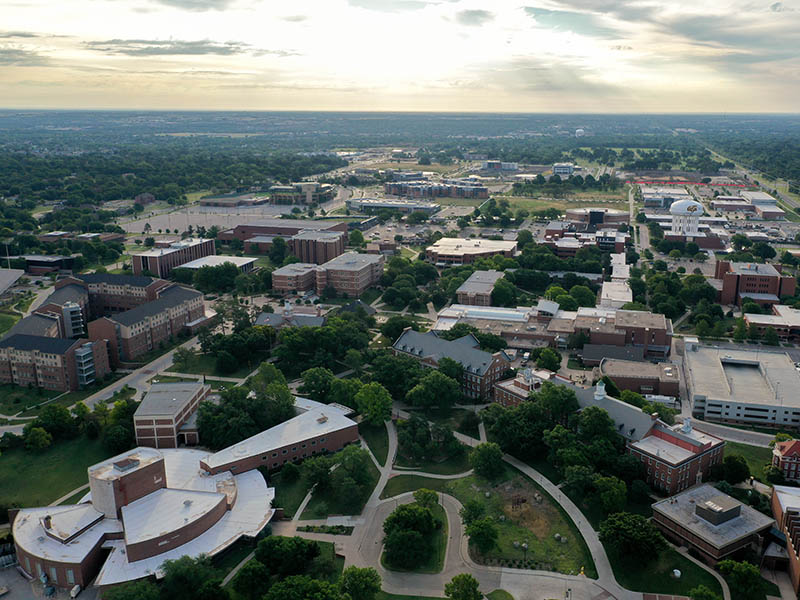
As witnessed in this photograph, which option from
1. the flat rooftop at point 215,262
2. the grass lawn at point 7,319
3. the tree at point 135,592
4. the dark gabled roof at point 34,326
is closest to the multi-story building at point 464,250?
the flat rooftop at point 215,262

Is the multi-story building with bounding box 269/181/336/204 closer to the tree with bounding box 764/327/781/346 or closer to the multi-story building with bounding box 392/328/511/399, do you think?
Result: the multi-story building with bounding box 392/328/511/399

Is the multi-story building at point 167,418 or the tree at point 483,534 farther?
the multi-story building at point 167,418

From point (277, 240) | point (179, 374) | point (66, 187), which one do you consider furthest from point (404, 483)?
point (66, 187)

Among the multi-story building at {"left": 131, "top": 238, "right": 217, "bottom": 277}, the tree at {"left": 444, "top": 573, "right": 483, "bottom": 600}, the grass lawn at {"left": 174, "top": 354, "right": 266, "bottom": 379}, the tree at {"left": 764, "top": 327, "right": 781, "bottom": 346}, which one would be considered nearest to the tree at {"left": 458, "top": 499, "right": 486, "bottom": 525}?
the tree at {"left": 444, "top": 573, "right": 483, "bottom": 600}

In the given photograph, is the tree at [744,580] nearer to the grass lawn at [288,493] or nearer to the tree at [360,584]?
the tree at [360,584]

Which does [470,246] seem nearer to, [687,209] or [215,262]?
[215,262]

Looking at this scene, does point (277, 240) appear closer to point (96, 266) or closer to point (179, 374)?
point (96, 266)
